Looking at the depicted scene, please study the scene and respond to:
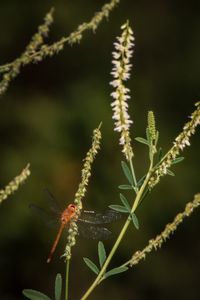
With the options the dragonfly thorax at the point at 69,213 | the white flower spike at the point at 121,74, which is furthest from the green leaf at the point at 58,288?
the white flower spike at the point at 121,74

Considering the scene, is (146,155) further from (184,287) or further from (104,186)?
(184,287)

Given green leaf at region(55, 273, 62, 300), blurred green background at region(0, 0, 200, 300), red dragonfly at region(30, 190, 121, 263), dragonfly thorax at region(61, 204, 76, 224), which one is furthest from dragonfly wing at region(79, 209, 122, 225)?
blurred green background at region(0, 0, 200, 300)

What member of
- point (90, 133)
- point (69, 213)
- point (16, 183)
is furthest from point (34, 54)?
point (90, 133)

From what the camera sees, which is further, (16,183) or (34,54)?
(34,54)

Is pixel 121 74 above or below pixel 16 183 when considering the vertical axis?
above

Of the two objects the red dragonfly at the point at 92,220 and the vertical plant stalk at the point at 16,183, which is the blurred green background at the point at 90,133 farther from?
the vertical plant stalk at the point at 16,183

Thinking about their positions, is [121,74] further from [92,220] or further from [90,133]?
[90,133]

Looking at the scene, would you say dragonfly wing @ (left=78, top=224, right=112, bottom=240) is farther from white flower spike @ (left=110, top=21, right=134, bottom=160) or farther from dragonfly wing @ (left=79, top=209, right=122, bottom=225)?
white flower spike @ (left=110, top=21, right=134, bottom=160)
